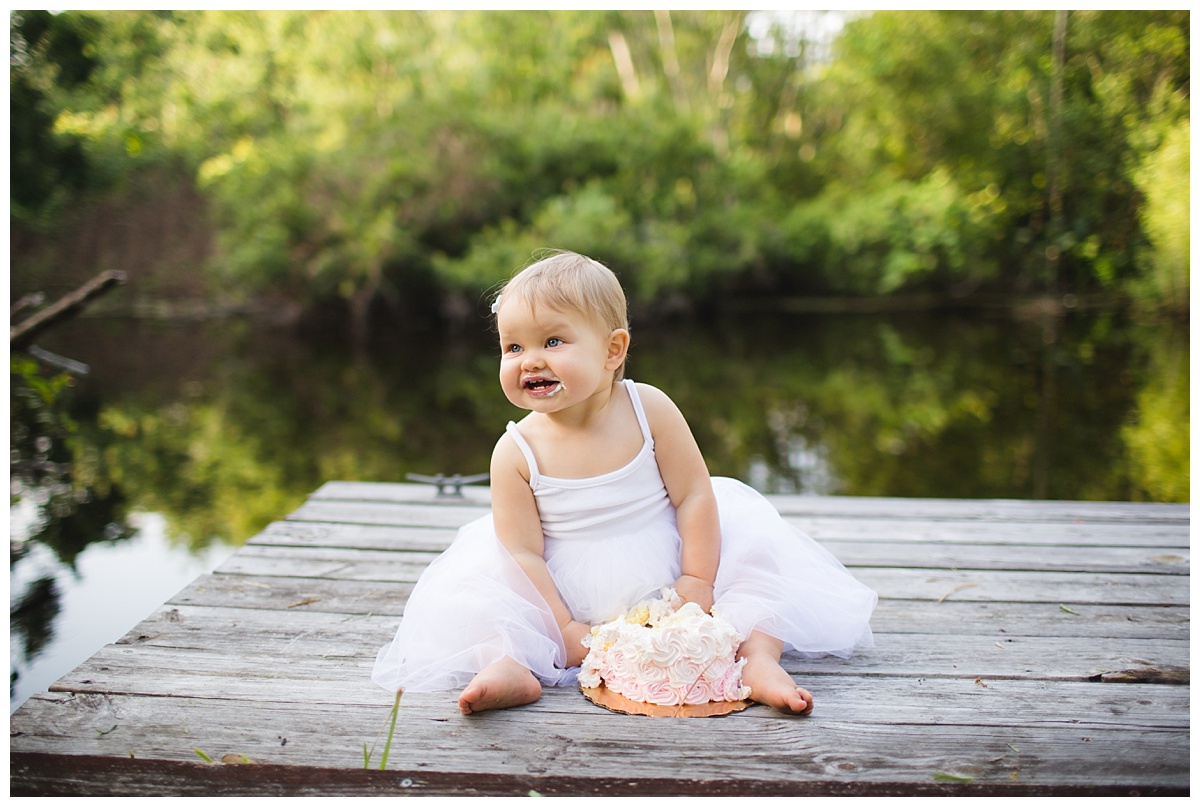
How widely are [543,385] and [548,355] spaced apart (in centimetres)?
8

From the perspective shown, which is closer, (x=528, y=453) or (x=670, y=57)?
(x=528, y=453)

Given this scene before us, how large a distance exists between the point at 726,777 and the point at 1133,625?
132cm

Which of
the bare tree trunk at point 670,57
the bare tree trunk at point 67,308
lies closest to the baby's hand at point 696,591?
the bare tree trunk at point 67,308

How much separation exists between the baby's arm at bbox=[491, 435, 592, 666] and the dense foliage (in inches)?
286

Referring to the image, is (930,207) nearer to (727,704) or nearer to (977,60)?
(977,60)

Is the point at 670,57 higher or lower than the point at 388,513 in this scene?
higher

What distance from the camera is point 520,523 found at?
6.76 ft

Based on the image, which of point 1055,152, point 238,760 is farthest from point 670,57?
point 238,760

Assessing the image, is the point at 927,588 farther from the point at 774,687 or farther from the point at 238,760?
the point at 238,760

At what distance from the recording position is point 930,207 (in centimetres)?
1761

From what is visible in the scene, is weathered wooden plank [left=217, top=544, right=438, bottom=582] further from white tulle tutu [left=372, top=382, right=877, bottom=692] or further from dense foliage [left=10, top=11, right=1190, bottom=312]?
dense foliage [left=10, top=11, right=1190, bottom=312]

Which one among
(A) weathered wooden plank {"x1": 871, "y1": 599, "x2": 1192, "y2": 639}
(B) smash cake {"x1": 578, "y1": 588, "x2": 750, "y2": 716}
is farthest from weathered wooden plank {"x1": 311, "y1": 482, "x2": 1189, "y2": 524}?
(B) smash cake {"x1": 578, "y1": 588, "x2": 750, "y2": 716}
